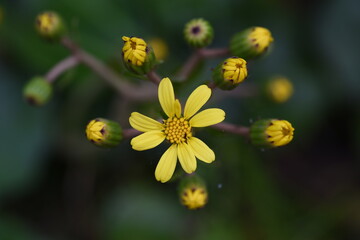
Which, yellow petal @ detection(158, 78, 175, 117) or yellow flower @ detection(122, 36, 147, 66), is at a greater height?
yellow flower @ detection(122, 36, 147, 66)

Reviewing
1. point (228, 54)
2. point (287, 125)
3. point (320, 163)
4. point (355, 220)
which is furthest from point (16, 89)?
point (355, 220)

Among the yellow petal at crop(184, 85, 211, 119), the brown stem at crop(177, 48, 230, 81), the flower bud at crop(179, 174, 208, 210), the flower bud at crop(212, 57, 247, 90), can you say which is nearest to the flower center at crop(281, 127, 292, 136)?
the flower bud at crop(212, 57, 247, 90)

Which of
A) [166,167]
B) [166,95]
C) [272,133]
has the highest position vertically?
[166,95]

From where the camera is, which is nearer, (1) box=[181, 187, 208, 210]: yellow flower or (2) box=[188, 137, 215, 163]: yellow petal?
(2) box=[188, 137, 215, 163]: yellow petal

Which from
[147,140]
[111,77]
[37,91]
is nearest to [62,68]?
[37,91]

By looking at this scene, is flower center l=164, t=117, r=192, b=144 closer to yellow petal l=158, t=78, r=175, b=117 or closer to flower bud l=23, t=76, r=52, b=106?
yellow petal l=158, t=78, r=175, b=117

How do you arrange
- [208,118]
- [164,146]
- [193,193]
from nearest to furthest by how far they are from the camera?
[208,118] < [193,193] < [164,146]

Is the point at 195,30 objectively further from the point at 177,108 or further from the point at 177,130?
the point at 177,130

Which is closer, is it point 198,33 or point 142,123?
point 142,123
